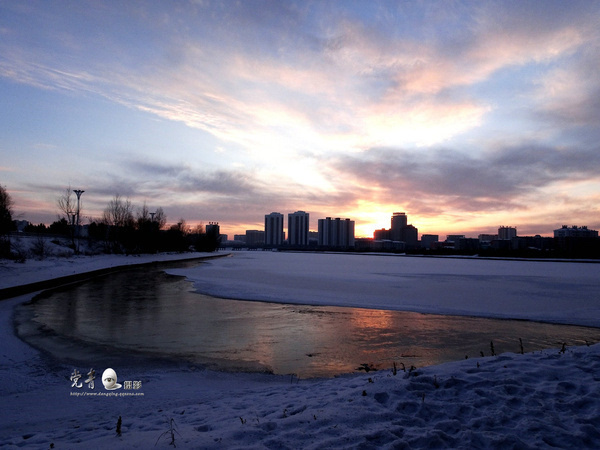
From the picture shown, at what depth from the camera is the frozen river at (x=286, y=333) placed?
754 centimetres

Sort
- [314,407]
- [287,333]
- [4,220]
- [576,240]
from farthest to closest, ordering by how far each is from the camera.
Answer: [576,240] → [4,220] → [287,333] → [314,407]

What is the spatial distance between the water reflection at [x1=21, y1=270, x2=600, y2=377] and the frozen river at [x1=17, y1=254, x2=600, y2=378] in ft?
0.07

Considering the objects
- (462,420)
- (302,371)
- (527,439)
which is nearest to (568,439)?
(527,439)

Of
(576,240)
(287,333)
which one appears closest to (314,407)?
(287,333)

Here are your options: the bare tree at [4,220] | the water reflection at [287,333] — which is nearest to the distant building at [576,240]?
the water reflection at [287,333]

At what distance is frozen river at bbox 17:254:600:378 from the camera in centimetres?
754

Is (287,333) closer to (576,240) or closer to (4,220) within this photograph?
(4,220)

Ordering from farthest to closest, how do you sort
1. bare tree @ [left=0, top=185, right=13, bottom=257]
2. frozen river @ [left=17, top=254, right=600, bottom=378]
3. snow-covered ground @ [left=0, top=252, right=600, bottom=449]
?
1. bare tree @ [left=0, top=185, right=13, bottom=257]
2. frozen river @ [left=17, top=254, right=600, bottom=378]
3. snow-covered ground @ [left=0, top=252, right=600, bottom=449]

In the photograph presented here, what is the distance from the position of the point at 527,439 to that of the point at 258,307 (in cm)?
1108

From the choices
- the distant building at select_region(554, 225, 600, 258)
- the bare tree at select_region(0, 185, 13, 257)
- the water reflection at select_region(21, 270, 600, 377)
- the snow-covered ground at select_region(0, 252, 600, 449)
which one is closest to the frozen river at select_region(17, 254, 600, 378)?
the water reflection at select_region(21, 270, 600, 377)

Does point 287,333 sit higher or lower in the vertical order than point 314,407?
lower

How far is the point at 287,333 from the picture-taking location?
9711 millimetres

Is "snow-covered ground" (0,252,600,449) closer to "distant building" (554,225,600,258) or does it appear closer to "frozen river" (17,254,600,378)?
"frozen river" (17,254,600,378)

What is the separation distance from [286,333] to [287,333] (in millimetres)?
26
